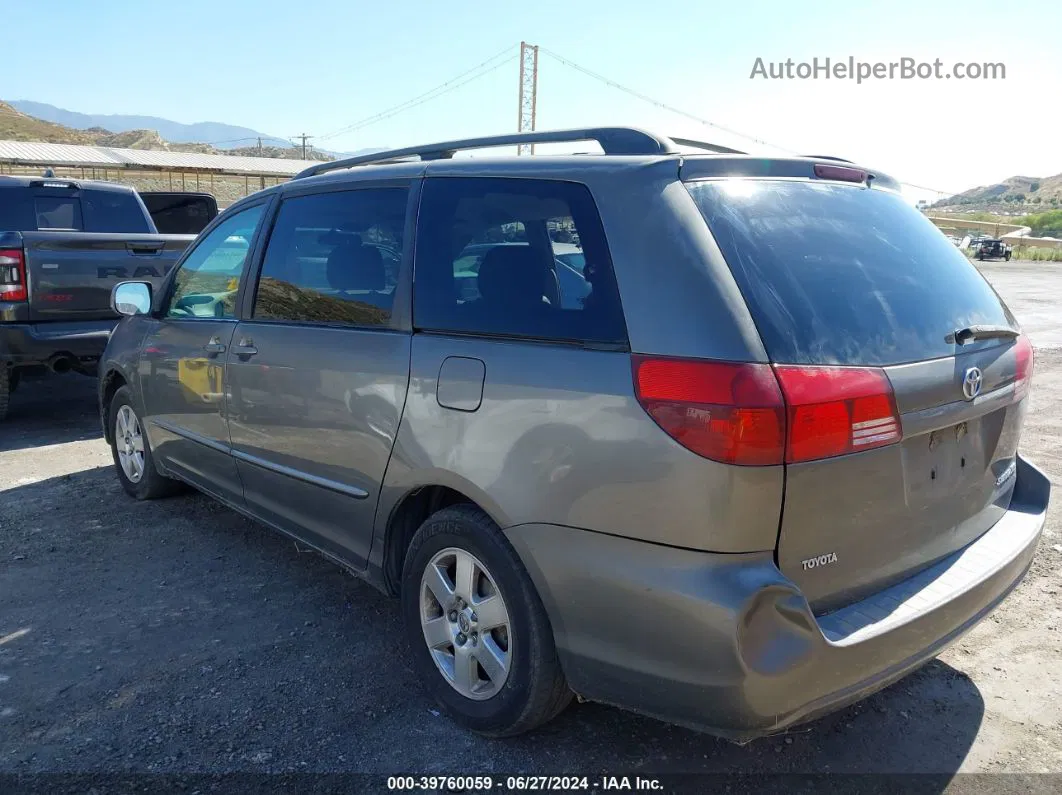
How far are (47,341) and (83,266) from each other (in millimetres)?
671

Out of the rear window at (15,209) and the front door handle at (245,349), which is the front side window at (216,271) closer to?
the front door handle at (245,349)

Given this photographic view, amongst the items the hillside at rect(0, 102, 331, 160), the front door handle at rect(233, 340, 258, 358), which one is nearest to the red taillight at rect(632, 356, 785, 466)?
the front door handle at rect(233, 340, 258, 358)

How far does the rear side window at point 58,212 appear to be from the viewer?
26.6 feet

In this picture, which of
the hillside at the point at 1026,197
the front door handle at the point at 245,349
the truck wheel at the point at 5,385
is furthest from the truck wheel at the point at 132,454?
the hillside at the point at 1026,197

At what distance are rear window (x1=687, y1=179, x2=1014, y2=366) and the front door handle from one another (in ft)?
7.23

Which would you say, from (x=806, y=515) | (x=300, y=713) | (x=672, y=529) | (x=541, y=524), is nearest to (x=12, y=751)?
(x=300, y=713)

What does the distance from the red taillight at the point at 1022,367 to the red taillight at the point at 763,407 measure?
2.92 ft

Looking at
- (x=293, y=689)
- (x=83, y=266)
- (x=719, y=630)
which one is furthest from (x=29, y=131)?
(x=719, y=630)

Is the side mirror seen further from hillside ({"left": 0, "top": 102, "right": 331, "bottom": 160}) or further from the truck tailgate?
hillside ({"left": 0, "top": 102, "right": 331, "bottom": 160})

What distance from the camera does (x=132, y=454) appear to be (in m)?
5.22

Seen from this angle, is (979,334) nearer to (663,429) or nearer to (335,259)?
(663,429)

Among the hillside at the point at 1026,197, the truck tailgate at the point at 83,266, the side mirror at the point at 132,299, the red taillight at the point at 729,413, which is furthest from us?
the hillside at the point at 1026,197

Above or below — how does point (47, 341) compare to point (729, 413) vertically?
below

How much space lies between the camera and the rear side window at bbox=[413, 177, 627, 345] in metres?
2.48
